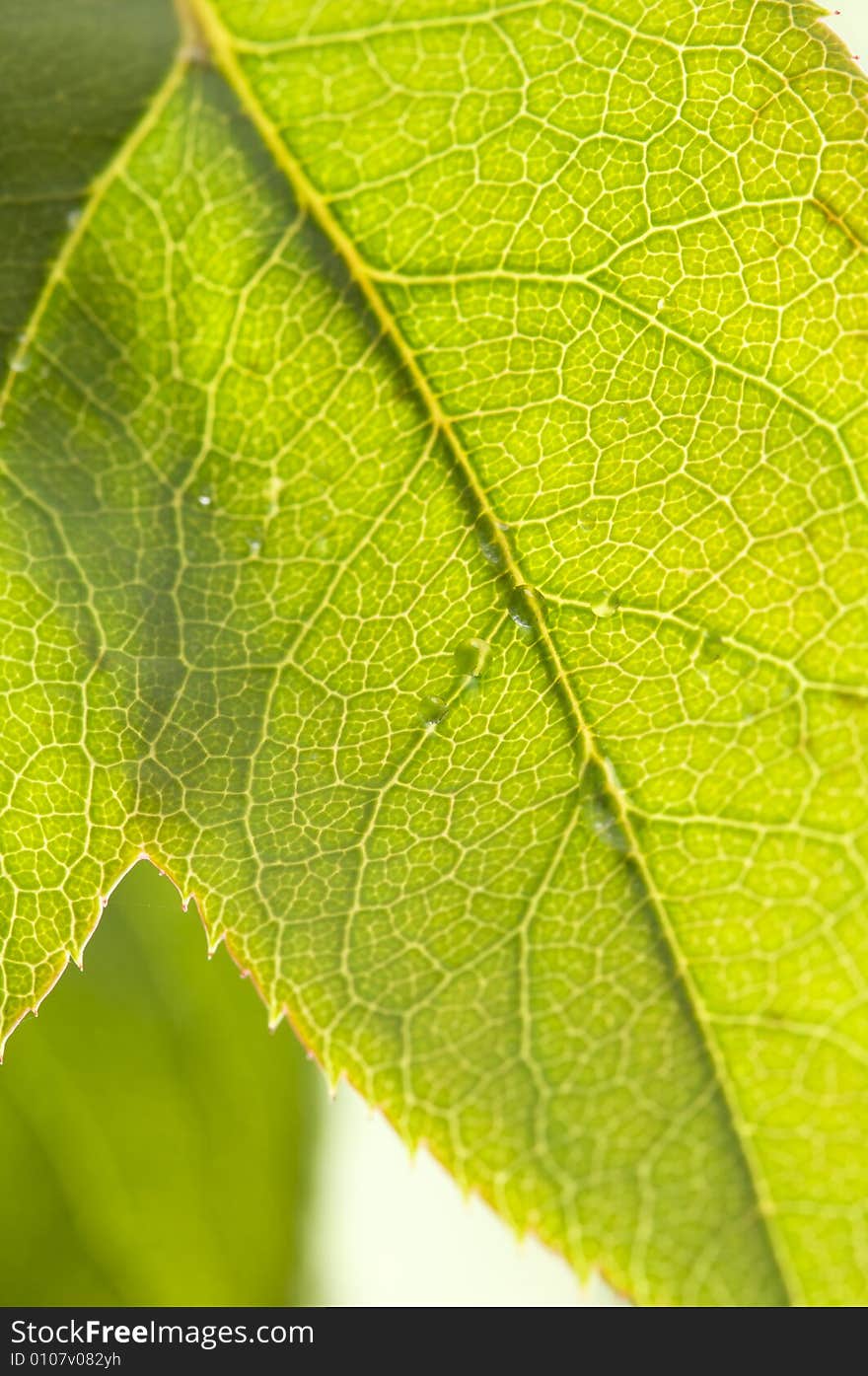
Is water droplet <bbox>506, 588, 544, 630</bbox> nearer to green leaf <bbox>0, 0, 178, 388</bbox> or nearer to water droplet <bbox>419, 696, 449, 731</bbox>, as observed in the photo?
water droplet <bbox>419, 696, 449, 731</bbox>

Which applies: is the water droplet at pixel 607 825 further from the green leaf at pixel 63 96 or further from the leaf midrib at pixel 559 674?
the green leaf at pixel 63 96

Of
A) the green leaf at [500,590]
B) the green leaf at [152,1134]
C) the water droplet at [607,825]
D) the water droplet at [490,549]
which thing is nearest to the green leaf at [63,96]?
the green leaf at [500,590]

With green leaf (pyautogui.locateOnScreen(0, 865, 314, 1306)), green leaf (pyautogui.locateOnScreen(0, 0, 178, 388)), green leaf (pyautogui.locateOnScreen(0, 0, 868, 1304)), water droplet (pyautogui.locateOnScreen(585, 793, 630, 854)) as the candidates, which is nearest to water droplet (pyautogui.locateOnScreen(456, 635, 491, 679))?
green leaf (pyautogui.locateOnScreen(0, 0, 868, 1304))

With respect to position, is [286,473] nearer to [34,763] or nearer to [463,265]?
[463,265]

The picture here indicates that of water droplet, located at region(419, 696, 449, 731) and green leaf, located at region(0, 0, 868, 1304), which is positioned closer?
green leaf, located at region(0, 0, 868, 1304)

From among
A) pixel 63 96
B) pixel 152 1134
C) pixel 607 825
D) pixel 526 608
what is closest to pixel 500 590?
pixel 526 608

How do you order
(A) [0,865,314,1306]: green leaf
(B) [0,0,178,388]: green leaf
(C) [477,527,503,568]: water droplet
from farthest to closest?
(A) [0,865,314,1306]: green leaf, (C) [477,527,503,568]: water droplet, (B) [0,0,178,388]: green leaf

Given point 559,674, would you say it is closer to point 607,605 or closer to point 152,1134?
point 607,605
